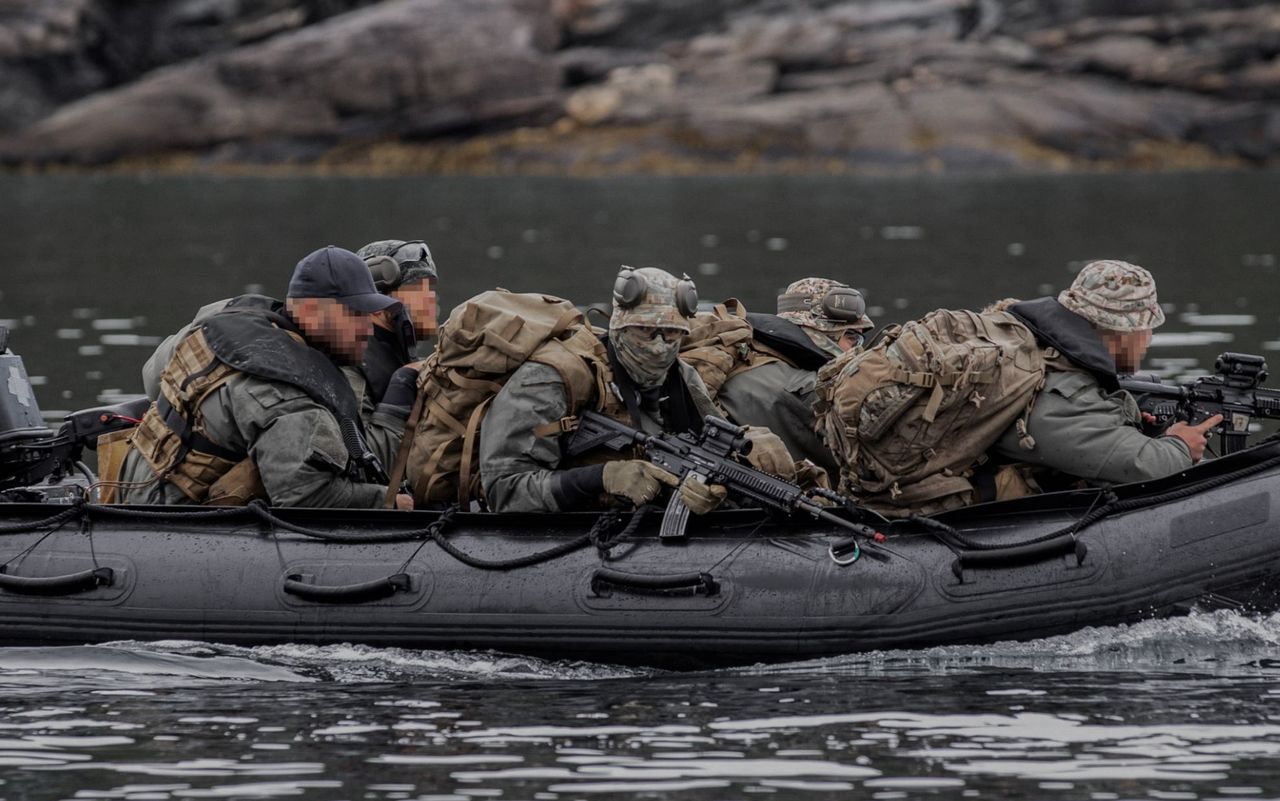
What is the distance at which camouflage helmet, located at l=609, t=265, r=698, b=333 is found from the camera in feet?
28.3

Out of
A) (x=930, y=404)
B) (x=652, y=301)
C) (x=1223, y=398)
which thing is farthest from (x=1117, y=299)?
(x=652, y=301)

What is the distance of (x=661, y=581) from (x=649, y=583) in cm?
5

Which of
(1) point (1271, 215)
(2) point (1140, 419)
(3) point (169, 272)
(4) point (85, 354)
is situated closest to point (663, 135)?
(1) point (1271, 215)

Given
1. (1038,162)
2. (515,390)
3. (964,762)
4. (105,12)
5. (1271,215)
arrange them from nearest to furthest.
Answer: (964,762) < (515,390) < (1271,215) < (1038,162) < (105,12)

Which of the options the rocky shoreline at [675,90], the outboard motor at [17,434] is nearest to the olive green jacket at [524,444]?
the outboard motor at [17,434]

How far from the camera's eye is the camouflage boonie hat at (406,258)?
408 inches

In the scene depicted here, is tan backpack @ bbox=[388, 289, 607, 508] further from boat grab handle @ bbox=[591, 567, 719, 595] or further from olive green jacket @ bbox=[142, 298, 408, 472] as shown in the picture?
boat grab handle @ bbox=[591, 567, 719, 595]

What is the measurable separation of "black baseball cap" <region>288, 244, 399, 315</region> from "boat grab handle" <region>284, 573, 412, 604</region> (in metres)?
1.22

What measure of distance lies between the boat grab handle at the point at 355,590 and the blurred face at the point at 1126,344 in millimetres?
3246

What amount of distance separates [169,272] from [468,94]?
69.9 feet

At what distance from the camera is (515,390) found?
28.4 ft

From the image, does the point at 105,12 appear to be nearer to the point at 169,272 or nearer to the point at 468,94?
the point at 468,94

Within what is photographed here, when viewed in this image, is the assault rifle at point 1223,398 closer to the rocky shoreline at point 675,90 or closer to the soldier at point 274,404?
the soldier at point 274,404

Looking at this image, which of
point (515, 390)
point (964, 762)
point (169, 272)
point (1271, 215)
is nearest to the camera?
point (964, 762)
